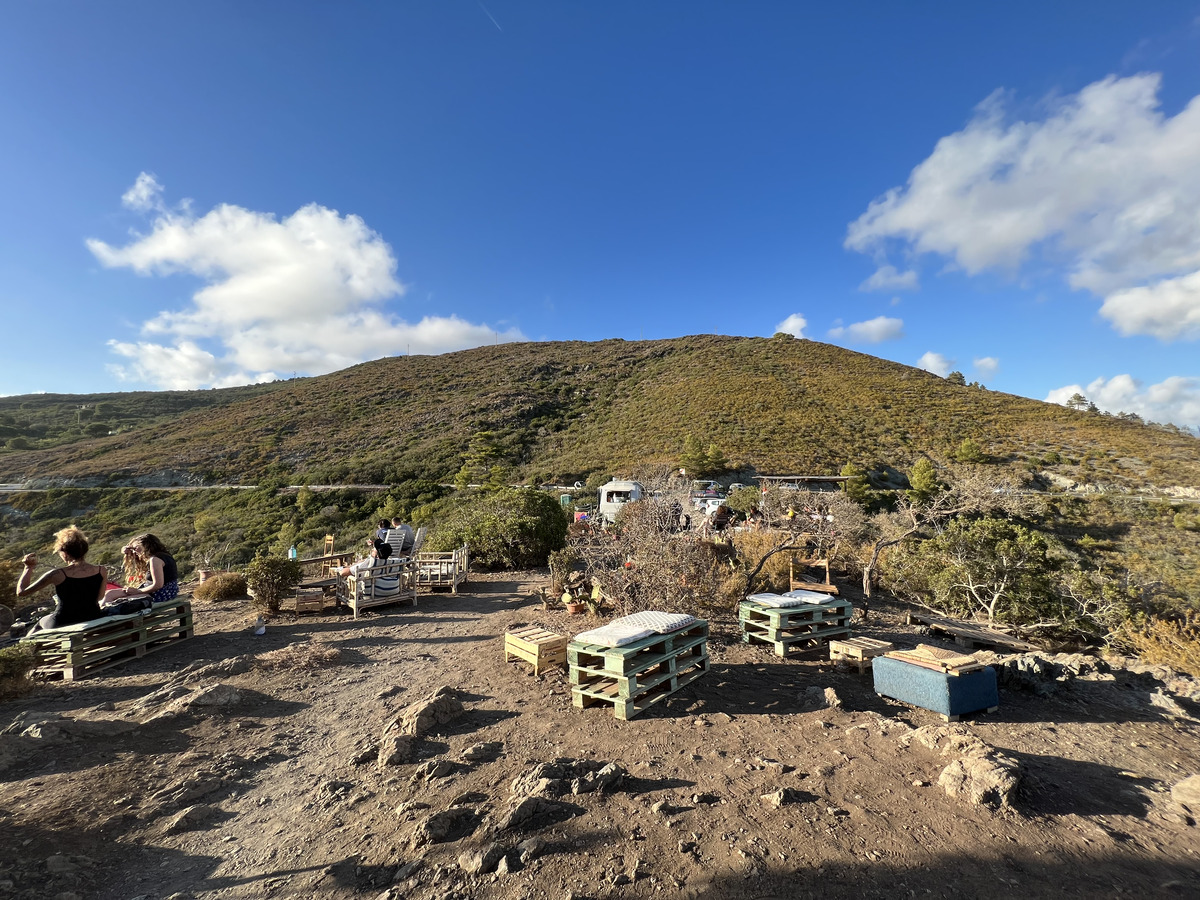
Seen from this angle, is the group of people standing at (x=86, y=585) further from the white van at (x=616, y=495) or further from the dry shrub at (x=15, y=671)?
the white van at (x=616, y=495)

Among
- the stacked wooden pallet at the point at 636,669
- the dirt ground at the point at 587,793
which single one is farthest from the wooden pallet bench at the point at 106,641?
the stacked wooden pallet at the point at 636,669

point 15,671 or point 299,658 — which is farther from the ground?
point 15,671

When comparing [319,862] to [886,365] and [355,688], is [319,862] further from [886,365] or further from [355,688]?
[886,365]

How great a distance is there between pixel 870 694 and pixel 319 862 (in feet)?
15.4

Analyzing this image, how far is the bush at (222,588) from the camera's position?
8852 mm

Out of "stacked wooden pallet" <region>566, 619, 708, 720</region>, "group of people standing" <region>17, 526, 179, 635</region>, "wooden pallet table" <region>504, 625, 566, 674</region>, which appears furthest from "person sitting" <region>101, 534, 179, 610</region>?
"stacked wooden pallet" <region>566, 619, 708, 720</region>

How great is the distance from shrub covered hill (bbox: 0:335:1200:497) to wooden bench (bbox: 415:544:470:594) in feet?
56.3

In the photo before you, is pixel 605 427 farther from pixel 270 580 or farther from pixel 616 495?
pixel 270 580

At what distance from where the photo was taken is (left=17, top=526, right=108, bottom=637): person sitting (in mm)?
5371

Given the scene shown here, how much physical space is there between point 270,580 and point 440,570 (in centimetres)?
267

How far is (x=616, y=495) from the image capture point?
689 inches

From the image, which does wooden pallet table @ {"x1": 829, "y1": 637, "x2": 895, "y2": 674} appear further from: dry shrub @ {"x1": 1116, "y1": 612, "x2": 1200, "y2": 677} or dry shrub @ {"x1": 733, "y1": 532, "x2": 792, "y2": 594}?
dry shrub @ {"x1": 1116, "y1": 612, "x2": 1200, "y2": 677}

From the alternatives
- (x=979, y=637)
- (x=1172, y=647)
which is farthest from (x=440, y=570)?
(x=1172, y=647)

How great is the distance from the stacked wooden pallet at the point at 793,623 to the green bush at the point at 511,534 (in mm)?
5715
